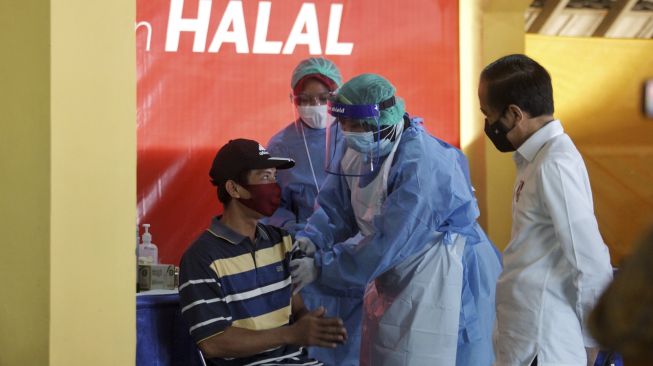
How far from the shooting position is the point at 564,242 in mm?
2131

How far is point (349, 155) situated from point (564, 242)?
1.18 metres

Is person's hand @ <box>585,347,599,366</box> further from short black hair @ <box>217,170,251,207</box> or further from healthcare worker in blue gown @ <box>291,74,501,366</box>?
short black hair @ <box>217,170,251,207</box>

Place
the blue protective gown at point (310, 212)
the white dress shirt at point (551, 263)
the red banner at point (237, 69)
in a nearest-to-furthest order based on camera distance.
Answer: the white dress shirt at point (551, 263)
the blue protective gown at point (310, 212)
the red banner at point (237, 69)

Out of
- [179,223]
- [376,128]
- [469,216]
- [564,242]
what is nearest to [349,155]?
[376,128]

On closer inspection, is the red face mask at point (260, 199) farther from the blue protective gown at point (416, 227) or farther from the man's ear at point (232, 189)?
the blue protective gown at point (416, 227)

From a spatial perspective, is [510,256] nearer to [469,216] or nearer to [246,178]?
[469,216]

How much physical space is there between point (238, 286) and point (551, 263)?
1081mm

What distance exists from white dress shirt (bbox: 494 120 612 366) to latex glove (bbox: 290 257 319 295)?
894 millimetres

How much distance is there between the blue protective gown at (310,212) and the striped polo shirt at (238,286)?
388mm

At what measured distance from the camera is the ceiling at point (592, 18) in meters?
6.43

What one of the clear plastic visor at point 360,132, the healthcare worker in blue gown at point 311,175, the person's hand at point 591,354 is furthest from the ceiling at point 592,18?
the person's hand at point 591,354
